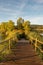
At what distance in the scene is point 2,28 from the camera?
160 feet

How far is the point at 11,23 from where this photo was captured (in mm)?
43938

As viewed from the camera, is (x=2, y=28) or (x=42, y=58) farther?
(x=2, y=28)

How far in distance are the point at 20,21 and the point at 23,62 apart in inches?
1302

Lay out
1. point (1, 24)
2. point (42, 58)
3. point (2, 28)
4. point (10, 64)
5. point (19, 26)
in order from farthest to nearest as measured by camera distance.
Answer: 1. point (1, 24)
2. point (2, 28)
3. point (19, 26)
4. point (42, 58)
5. point (10, 64)

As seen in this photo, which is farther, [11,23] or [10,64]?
[11,23]

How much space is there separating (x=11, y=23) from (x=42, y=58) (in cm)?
3385

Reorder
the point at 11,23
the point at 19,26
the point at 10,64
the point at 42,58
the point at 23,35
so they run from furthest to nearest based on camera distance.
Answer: the point at 11,23 < the point at 19,26 < the point at 23,35 < the point at 42,58 < the point at 10,64

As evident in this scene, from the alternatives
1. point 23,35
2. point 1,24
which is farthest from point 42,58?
point 1,24

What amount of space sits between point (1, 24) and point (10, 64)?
143 ft

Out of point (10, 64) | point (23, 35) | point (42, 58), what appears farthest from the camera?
point (23, 35)

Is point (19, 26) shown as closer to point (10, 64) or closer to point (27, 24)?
point (27, 24)

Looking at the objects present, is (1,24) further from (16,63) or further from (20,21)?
(16,63)

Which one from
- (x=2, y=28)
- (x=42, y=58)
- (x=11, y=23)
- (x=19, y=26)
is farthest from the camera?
(x=2, y=28)

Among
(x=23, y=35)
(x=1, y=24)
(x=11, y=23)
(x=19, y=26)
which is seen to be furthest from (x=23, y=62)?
(x=1, y=24)
